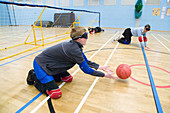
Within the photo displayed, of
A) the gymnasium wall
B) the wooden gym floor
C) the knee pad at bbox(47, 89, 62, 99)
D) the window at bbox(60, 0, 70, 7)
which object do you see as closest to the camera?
the wooden gym floor

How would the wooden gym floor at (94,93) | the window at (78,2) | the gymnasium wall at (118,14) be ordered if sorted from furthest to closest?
the window at (78,2) < the gymnasium wall at (118,14) < the wooden gym floor at (94,93)

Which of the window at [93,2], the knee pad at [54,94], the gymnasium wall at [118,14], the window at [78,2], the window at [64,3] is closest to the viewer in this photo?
the knee pad at [54,94]

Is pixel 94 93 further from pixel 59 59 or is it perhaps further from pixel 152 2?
pixel 152 2

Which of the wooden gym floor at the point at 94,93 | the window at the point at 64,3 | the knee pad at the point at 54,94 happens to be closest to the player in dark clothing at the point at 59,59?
the knee pad at the point at 54,94

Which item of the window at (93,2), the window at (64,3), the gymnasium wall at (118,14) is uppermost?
the window at (64,3)

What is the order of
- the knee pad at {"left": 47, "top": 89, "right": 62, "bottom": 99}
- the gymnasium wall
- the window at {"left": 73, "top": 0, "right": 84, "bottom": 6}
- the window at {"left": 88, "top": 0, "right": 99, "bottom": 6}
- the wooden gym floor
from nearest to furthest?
the wooden gym floor → the knee pad at {"left": 47, "top": 89, "right": 62, "bottom": 99} → the gymnasium wall → the window at {"left": 88, "top": 0, "right": 99, "bottom": 6} → the window at {"left": 73, "top": 0, "right": 84, "bottom": 6}

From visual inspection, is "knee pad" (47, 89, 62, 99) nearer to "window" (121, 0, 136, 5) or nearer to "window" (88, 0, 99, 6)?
"window" (121, 0, 136, 5)

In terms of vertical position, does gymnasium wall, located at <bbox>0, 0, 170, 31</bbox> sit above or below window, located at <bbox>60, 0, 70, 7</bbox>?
below

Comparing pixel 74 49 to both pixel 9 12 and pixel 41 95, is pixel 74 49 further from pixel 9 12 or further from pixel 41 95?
pixel 9 12

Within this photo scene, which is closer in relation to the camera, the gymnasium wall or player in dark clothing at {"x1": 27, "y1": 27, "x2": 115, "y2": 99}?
player in dark clothing at {"x1": 27, "y1": 27, "x2": 115, "y2": 99}

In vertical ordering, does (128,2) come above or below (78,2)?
below

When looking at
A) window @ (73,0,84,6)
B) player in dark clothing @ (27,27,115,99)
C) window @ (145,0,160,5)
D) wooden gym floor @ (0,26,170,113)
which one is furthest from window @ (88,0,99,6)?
player in dark clothing @ (27,27,115,99)

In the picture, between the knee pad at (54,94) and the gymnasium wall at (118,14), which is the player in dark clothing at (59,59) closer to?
the knee pad at (54,94)

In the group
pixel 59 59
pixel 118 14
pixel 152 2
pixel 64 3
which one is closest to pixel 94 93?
pixel 59 59
